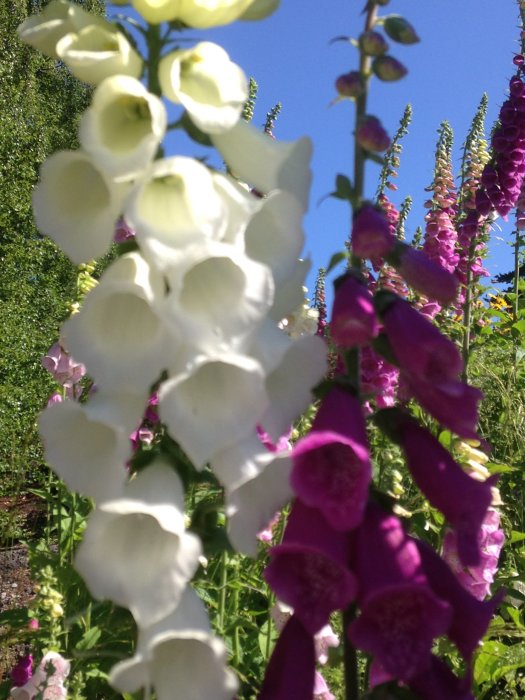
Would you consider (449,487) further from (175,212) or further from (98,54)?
(98,54)

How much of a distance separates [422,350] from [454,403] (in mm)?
71

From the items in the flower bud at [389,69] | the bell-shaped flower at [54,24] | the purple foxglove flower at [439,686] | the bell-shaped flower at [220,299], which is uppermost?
the flower bud at [389,69]

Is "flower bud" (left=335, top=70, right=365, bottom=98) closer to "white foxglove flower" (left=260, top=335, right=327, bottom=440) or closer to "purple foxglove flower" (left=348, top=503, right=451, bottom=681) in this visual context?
"white foxglove flower" (left=260, top=335, right=327, bottom=440)

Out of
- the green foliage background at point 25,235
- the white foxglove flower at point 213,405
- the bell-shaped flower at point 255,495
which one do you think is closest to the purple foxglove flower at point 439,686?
the bell-shaped flower at point 255,495

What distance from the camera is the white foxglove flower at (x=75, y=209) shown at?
0.84 m

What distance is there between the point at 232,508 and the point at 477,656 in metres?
1.98

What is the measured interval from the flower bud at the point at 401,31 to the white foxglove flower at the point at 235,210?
33 cm

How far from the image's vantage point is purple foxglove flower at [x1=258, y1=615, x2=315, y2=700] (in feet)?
2.81

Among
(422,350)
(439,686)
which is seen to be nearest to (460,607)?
(439,686)

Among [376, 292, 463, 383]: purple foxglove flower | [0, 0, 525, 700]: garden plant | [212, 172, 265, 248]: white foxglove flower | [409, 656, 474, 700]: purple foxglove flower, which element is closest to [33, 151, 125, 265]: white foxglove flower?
[0, 0, 525, 700]: garden plant

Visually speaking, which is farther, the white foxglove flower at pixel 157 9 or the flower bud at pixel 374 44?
the flower bud at pixel 374 44

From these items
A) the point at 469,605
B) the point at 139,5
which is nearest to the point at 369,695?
the point at 469,605

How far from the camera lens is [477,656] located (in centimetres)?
245

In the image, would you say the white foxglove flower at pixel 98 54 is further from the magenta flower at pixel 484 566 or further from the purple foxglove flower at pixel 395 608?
the magenta flower at pixel 484 566
